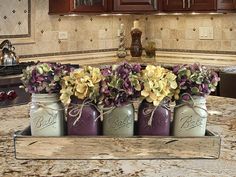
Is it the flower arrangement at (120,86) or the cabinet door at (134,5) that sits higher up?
the cabinet door at (134,5)

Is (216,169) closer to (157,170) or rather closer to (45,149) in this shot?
(157,170)

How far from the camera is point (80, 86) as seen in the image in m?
1.47

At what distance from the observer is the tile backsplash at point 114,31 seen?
464cm

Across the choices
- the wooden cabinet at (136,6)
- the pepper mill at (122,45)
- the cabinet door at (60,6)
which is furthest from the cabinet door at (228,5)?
the cabinet door at (60,6)

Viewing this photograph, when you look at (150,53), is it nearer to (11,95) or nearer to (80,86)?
(11,95)

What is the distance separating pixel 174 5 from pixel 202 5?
318 mm

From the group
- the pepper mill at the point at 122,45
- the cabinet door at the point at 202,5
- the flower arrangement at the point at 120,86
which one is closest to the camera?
the flower arrangement at the point at 120,86

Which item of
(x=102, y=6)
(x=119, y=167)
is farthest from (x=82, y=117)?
(x=102, y=6)

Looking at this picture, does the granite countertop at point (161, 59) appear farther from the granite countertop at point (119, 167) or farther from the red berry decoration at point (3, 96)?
the granite countertop at point (119, 167)

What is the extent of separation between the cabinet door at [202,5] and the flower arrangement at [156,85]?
310 cm

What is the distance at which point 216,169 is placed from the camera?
137cm

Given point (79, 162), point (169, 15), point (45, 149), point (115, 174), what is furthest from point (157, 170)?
point (169, 15)

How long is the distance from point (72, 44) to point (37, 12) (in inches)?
21.2

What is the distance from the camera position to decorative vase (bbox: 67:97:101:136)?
1.49 meters
